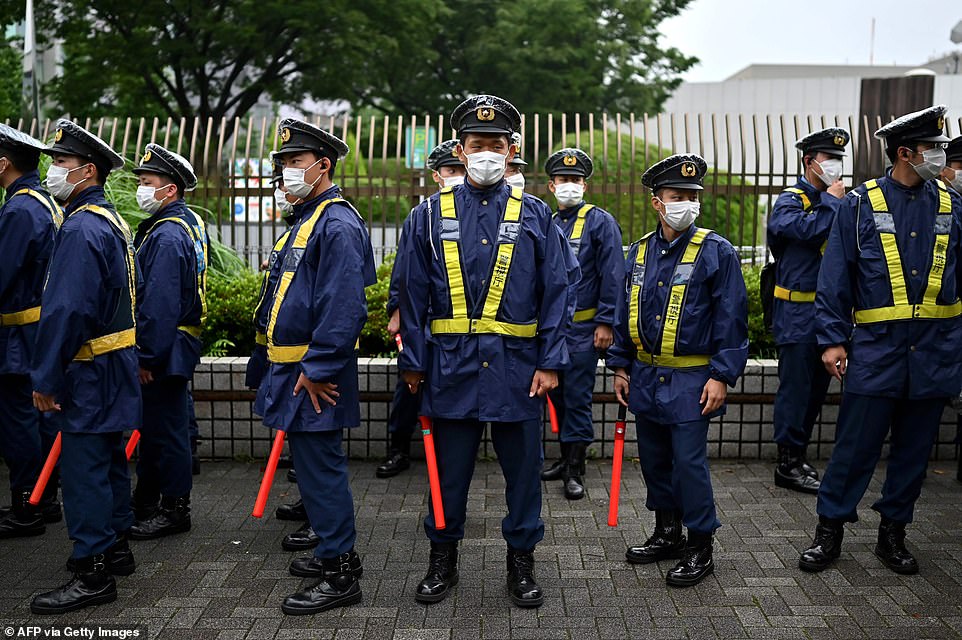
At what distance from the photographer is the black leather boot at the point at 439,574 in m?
4.36

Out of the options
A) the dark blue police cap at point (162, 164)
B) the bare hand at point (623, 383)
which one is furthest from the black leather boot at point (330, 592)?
the dark blue police cap at point (162, 164)

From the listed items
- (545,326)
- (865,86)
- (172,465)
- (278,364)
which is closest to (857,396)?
(545,326)

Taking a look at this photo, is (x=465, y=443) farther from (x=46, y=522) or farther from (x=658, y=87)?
(x=658, y=87)

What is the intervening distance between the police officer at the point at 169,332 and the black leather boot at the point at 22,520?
→ 0.53m

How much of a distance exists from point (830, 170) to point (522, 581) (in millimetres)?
3321

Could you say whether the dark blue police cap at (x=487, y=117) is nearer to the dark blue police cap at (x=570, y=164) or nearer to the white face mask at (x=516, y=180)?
the dark blue police cap at (x=570, y=164)

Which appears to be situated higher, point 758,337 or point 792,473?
point 758,337

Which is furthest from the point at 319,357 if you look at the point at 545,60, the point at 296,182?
the point at 545,60

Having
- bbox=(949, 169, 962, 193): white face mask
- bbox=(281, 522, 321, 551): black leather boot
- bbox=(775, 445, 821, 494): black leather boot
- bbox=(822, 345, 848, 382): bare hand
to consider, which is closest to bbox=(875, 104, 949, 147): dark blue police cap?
bbox=(822, 345, 848, 382): bare hand

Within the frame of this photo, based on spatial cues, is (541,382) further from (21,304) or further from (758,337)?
(758,337)

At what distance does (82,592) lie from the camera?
169 inches

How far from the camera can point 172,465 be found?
5301 millimetres

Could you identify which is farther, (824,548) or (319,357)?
(824,548)
